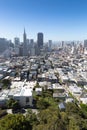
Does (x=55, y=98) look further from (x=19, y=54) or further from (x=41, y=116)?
(x=19, y=54)

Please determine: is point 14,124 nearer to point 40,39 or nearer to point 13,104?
point 13,104

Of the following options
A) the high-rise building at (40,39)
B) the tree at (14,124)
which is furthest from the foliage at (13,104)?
the high-rise building at (40,39)

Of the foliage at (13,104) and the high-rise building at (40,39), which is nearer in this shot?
the foliage at (13,104)

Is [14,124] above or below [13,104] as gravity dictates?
above

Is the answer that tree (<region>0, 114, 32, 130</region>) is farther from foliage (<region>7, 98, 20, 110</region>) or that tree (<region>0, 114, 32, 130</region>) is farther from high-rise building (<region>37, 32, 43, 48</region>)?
high-rise building (<region>37, 32, 43, 48</region>)

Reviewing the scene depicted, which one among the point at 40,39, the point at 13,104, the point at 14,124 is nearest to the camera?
the point at 14,124

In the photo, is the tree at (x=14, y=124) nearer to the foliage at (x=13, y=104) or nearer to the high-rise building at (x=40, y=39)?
the foliage at (x=13, y=104)

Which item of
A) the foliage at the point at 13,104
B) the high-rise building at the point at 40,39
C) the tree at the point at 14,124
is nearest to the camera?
the tree at the point at 14,124

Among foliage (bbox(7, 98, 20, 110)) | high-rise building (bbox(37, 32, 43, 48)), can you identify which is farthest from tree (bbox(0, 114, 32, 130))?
high-rise building (bbox(37, 32, 43, 48))

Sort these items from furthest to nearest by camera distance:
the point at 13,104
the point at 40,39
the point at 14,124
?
1. the point at 40,39
2. the point at 13,104
3. the point at 14,124

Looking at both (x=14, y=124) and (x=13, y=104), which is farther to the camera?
(x=13, y=104)

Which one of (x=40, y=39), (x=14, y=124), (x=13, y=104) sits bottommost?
(x=13, y=104)

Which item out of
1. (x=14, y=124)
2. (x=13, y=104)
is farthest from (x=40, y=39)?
(x=14, y=124)
